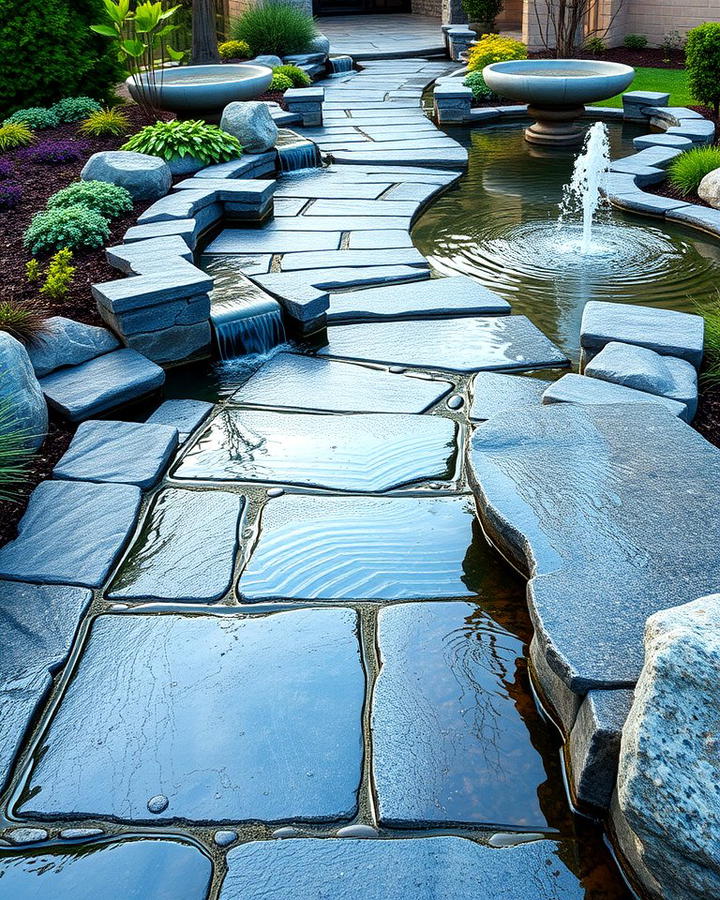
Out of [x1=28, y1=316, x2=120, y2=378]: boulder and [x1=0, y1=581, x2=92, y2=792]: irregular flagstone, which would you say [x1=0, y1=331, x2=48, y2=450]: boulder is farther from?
[x1=0, y1=581, x2=92, y2=792]: irregular flagstone

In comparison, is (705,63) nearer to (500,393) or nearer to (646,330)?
(646,330)

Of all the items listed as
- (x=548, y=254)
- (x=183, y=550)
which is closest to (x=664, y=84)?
(x=548, y=254)

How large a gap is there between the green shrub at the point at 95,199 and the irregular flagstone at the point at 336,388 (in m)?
2.42

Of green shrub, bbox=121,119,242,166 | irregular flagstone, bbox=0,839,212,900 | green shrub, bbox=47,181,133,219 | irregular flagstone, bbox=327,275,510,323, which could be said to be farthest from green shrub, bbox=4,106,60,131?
irregular flagstone, bbox=0,839,212,900

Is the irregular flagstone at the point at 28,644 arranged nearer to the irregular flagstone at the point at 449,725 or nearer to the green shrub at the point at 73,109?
the irregular flagstone at the point at 449,725

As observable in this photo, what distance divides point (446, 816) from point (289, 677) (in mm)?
628

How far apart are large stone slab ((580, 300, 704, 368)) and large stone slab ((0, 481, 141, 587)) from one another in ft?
7.64

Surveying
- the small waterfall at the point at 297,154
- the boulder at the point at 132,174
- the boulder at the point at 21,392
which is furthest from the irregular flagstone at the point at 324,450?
the small waterfall at the point at 297,154

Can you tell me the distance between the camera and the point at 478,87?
36.9ft

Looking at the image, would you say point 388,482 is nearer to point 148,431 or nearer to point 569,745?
point 148,431

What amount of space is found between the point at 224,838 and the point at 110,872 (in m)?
0.26

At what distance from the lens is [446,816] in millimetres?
2064

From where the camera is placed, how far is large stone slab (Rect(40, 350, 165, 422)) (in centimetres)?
389

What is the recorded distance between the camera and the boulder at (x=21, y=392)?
3.43m
